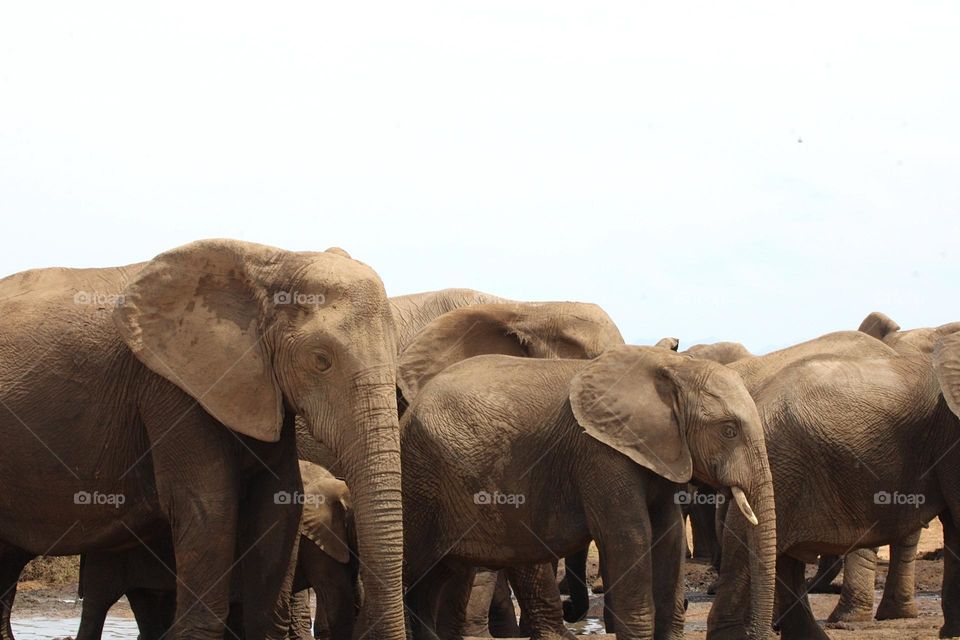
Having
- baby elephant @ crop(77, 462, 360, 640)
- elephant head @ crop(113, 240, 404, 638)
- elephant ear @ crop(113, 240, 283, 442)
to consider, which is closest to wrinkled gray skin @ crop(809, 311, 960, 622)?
baby elephant @ crop(77, 462, 360, 640)

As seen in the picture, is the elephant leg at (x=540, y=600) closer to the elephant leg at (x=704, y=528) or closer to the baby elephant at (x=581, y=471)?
the baby elephant at (x=581, y=471)

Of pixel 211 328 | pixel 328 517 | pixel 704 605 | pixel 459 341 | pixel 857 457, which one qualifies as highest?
pixel 211 328

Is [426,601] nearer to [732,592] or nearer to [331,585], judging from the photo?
[331,585]

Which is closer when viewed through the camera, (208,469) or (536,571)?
(208,469)

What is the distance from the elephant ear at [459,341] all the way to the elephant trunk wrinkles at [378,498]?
14.9 ft

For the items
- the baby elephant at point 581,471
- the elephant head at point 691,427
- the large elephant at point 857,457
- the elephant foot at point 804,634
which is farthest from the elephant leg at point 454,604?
the elephant foot at point 804,634

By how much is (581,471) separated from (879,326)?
9284 millimetres

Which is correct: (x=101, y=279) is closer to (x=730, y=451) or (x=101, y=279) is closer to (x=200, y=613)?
(x=200, y=613)

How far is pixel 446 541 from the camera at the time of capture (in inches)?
465

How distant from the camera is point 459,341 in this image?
14.0 metres

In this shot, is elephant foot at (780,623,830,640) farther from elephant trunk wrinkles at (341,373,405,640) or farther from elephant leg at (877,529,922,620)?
elephant trunk wrinkles at (341,373,405,640)

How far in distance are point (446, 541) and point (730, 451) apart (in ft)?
6.62

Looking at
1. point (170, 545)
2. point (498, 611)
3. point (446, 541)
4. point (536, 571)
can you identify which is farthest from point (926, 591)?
point (170, 545)

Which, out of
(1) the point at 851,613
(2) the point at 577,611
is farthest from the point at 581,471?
(1) the point at 851,613
